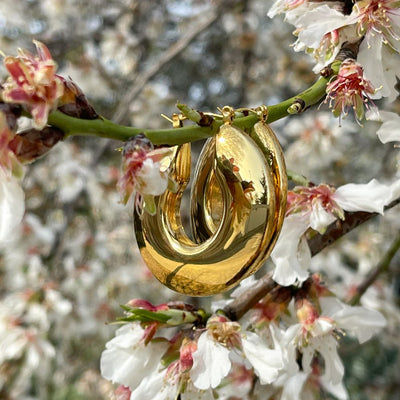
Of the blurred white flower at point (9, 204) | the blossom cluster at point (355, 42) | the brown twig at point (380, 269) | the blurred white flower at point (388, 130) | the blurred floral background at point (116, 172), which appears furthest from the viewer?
the blurred floral background at point (116, 172)

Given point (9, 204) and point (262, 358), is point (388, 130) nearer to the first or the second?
point (262, 358)

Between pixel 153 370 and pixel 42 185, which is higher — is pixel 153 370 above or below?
above

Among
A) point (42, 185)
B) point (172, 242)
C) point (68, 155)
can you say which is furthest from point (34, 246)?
point (172, 242)

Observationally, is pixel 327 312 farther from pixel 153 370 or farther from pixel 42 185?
pixel 42 185

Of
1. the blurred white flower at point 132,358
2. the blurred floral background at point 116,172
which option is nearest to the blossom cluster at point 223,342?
the blurred white flower at point 132,358

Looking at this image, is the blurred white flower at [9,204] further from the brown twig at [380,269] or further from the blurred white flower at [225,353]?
the brown twig at [380,269]

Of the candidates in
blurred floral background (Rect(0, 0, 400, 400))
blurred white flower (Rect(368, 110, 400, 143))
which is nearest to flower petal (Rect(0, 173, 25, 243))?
blurred white flower (Rect(368, 110, 400, 143))

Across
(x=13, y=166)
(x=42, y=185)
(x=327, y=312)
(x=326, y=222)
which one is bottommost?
(x=42, y=185)
